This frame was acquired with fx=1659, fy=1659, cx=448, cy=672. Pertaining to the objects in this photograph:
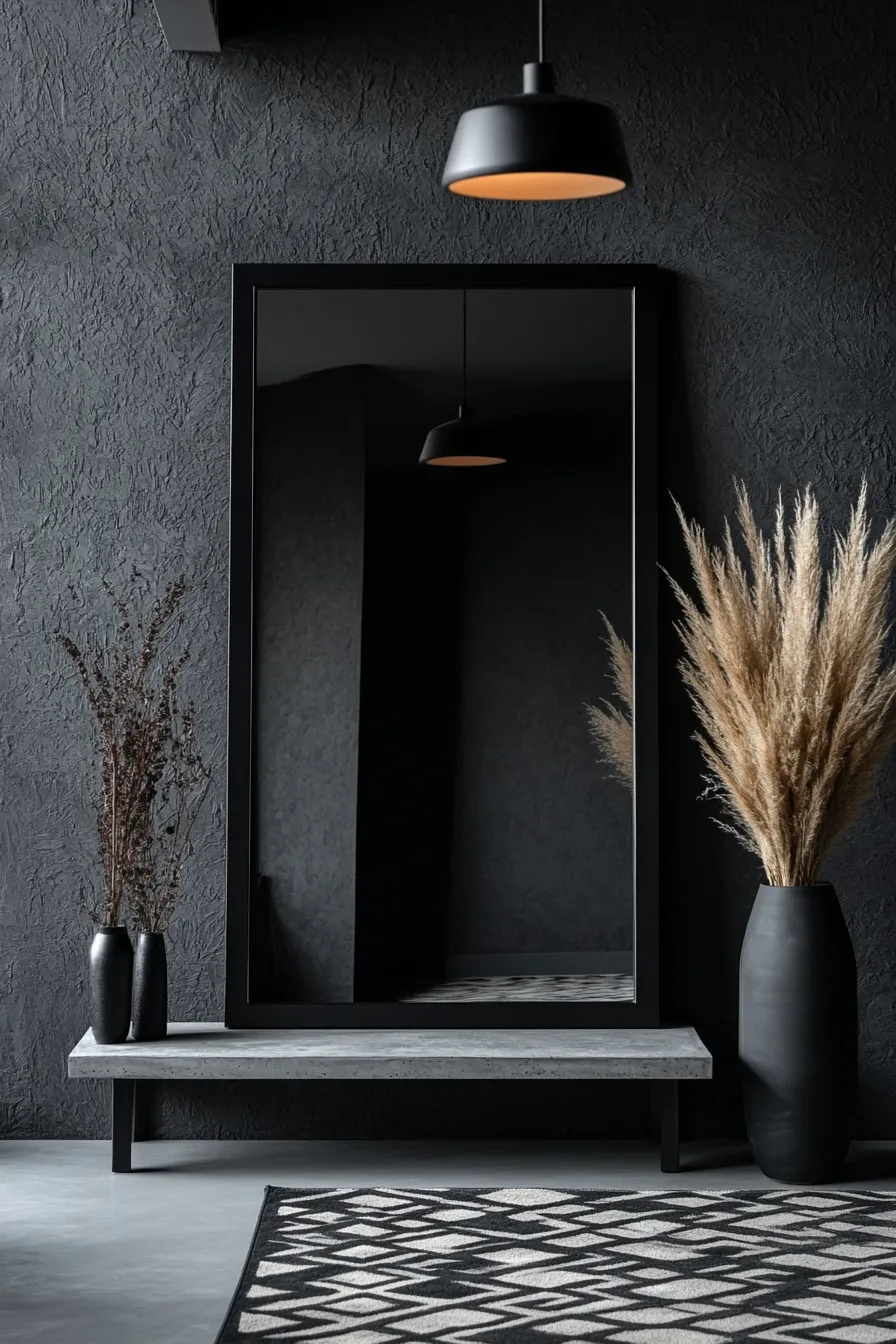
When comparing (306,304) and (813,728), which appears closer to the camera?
(813,728)

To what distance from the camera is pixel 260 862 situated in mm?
4488

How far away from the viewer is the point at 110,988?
4.20 meters

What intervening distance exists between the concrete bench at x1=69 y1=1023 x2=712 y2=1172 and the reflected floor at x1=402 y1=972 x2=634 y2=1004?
0.65 feet

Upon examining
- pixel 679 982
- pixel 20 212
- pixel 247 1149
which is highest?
pixel 20 212

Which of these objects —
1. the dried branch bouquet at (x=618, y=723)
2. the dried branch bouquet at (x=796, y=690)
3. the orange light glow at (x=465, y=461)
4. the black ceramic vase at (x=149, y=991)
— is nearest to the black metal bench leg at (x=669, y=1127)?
the dried branch bouquet at (x=796, y=690)

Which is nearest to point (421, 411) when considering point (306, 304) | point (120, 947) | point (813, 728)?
point (306, 304)

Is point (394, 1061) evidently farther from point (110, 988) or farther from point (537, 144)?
point (537, 144)

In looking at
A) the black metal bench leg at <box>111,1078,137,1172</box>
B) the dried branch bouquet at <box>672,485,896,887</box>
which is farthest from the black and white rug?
the dried branch bouquet at <box>672,485,896,887</box>

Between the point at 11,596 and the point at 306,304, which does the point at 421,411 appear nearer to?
the point at 306,304

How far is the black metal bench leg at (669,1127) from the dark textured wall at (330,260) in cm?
38

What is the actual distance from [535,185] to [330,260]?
1506mm

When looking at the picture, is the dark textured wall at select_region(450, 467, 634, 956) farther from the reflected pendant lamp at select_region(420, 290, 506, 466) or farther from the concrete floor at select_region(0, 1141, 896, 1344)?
the concrete floor at select_region(0, 1141, 896, 1344)

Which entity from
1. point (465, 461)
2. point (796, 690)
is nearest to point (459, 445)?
point (465, 461)

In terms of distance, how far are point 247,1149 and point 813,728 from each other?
6.08ft
